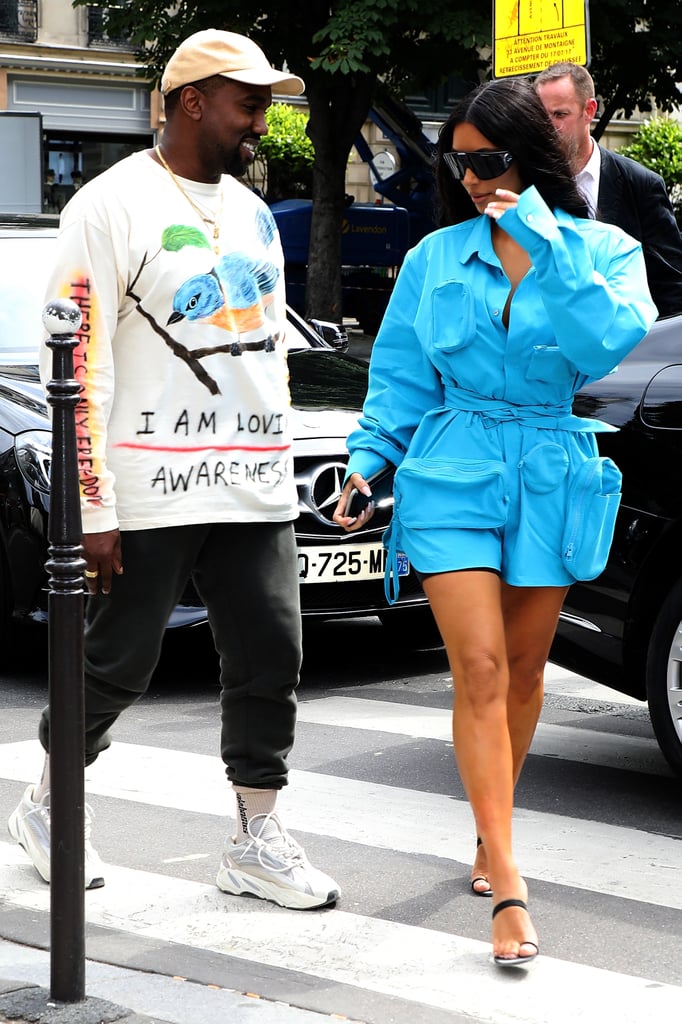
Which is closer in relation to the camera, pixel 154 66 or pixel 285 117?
pixel 154 66

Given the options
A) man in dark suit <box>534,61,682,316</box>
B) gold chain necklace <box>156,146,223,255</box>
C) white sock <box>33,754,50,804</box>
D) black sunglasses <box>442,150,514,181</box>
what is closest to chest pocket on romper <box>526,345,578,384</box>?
black sunglasses <box>442,150,514,181</box>

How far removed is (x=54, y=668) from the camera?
3074 millimetres

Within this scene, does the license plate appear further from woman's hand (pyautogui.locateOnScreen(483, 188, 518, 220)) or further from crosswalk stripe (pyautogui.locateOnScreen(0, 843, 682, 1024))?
woman's hand (pyautogui.locateOnScreen(483, 188, 518, 220))

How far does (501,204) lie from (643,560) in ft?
4.93

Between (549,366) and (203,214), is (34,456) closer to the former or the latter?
(203,214)

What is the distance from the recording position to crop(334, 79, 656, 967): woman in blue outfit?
346 centimetres

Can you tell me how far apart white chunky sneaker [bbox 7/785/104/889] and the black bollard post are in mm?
882

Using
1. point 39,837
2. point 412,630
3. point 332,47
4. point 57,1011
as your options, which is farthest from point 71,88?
point 57,1011

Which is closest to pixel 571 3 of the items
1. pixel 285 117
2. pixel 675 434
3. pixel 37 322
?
pixel 37 322

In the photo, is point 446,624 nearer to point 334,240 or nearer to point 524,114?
point 524,114

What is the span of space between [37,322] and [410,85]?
18.1 meters

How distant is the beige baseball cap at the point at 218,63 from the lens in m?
3.64

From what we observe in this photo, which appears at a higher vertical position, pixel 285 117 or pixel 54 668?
pixel 285 117

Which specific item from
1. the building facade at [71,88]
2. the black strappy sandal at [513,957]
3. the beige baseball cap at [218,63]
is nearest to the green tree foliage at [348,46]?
the building facade at [71,88]
